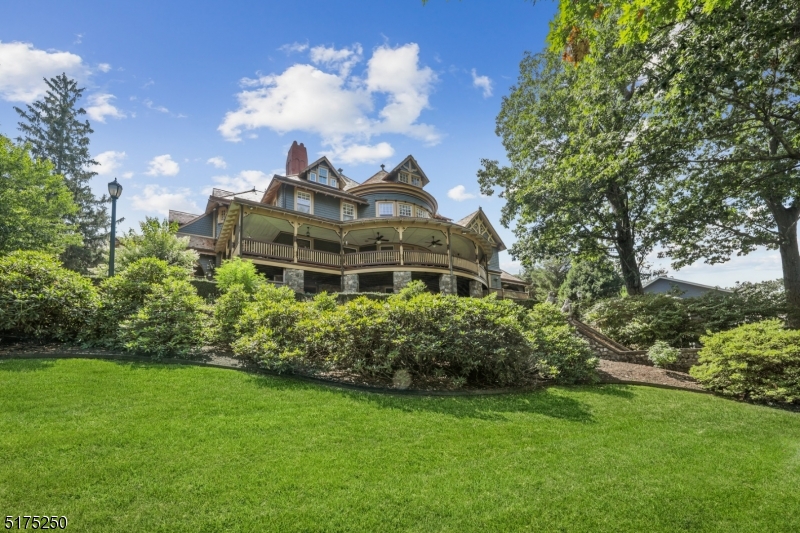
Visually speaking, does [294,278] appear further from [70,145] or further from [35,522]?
[70,145]

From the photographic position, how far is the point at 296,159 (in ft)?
87.1

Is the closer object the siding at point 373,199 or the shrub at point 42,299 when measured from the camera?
the shrub at point 42,299

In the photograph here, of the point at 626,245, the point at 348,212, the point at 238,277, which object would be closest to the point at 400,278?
the point at 348,212

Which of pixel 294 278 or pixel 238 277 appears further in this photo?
pixel 294 278

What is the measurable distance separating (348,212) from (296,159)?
7133mm

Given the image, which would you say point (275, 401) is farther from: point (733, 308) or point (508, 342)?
point (733, 308)

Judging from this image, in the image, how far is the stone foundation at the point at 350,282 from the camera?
19.4 metres

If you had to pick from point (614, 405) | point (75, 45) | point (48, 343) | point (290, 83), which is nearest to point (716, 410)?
point (614, 405)

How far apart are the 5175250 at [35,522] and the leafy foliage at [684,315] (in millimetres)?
13867

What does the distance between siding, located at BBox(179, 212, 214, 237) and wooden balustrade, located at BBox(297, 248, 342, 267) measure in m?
9.21

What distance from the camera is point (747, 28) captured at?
674cm

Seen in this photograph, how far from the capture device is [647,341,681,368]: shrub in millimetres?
9727

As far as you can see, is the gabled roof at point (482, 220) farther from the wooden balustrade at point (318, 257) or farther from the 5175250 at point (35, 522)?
the 5175250 at point (35, 522)

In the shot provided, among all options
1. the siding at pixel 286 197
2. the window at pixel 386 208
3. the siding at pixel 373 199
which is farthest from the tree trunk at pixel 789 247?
the siding at pixel 286 197
